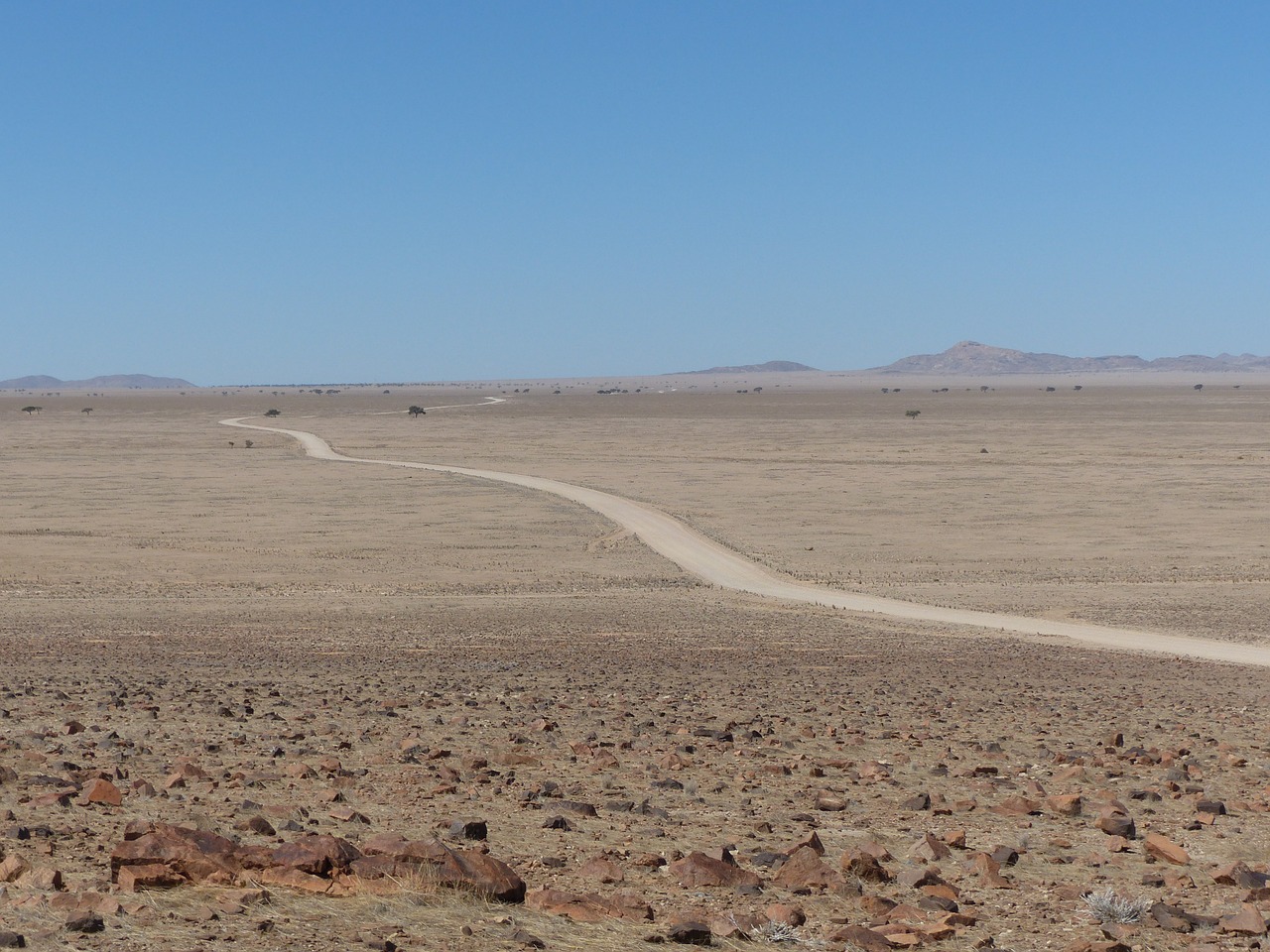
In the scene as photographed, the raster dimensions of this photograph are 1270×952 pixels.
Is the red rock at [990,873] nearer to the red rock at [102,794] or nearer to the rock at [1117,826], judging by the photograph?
the rock at [1117,826]

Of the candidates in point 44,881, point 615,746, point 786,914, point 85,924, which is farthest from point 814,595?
point 85,924

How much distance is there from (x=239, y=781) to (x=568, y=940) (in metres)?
3.80

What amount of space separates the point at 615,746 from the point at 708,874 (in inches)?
157

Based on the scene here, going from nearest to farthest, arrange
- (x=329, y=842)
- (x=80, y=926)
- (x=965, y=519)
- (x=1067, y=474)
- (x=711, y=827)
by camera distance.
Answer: (x=80, y=926)
(x=329, y=842)
(x=711, y=827)
(x=965, y=519)
(x=1067, y=474)

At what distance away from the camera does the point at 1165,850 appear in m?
8.20

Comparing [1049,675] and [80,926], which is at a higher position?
[80,926]

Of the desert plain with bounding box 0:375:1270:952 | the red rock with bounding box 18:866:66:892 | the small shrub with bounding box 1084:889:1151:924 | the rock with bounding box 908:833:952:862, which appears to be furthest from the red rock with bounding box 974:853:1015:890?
the red rock with bounding box 18:866:66:892

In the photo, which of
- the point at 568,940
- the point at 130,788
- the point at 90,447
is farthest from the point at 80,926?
the point at 90,447

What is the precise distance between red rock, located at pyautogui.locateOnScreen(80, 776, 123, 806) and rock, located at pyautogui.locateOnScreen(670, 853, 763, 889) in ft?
11.8

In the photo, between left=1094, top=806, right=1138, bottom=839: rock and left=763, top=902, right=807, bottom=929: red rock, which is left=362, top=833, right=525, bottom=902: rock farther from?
left=1094, top=806, right=1138, bottom=839: rock

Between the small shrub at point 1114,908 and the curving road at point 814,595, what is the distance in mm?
14297

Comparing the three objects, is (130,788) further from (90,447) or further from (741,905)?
(90,447)

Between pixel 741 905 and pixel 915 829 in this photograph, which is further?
pixel 915 829

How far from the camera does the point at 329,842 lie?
705 centimetres
